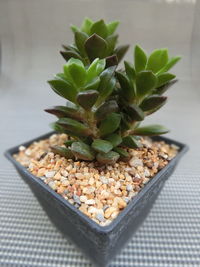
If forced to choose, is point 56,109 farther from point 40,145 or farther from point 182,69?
point 182,69

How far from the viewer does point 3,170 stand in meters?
0.92

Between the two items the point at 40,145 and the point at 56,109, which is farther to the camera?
the point at 40,145

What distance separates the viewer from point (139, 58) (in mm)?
537

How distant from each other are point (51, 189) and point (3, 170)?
0.44 metres

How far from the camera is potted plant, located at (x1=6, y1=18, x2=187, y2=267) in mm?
499

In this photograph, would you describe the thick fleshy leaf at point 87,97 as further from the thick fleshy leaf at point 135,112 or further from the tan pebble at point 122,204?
the tan pebble at point 122,204

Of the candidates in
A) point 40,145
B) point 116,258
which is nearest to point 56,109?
→ point 40,145

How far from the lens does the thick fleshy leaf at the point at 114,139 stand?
0.56 metres

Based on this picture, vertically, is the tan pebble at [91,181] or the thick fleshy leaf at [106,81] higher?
the thick fleshy leaf at [106,81]

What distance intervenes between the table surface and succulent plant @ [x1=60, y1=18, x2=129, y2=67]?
47 cm

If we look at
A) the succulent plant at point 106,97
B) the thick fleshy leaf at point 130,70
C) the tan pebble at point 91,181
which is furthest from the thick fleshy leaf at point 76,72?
the tan pebble at point 91,181

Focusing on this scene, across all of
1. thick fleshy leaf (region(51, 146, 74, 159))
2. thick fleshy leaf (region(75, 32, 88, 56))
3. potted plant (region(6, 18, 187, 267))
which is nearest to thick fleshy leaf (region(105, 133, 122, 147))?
potted plant (region(6, 18, 187, 267))

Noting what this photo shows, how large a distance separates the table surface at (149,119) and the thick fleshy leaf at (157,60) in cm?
44

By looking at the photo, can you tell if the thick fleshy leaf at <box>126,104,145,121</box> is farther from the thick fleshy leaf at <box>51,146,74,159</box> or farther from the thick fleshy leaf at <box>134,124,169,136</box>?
the thick fleshy leaf at <box>51,146,74,159</box>
